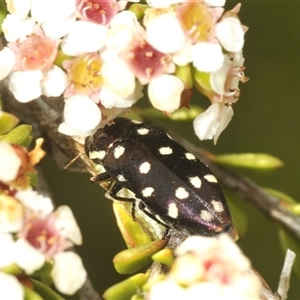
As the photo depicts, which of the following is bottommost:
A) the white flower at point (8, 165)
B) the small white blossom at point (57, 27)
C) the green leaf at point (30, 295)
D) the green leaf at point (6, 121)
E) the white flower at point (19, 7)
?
the green leaf at point (30, 295)

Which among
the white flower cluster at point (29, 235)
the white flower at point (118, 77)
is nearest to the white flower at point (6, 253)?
the white flower cluster at point (29, 235)

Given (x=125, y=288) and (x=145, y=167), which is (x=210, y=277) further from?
(x=145, y=167)

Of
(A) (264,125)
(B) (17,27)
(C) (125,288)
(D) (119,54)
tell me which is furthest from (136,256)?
(A) (264,125)

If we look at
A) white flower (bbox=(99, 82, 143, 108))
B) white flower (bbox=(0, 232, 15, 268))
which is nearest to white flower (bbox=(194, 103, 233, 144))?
white flower (bbox=(99, 82, 143, 108))

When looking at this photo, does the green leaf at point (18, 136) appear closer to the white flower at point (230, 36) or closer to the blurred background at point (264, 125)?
the white flower at point (230, 36)

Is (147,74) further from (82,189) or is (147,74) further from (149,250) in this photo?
(82,189)

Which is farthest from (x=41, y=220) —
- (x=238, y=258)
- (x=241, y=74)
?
(x=241, y=74)
